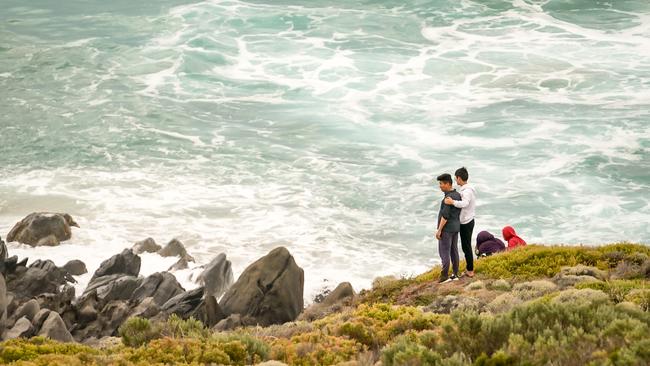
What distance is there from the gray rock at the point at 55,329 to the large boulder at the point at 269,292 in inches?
139

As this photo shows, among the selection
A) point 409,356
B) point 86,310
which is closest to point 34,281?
point 86,310

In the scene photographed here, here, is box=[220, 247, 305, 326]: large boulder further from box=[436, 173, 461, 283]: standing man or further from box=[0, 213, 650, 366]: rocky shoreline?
box=[436, 173, 461, 283]: standing man

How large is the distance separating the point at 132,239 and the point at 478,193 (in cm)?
1261

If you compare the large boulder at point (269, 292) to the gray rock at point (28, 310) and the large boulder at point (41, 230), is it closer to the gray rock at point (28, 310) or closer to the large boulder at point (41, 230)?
the gray rock at point (28, 310)

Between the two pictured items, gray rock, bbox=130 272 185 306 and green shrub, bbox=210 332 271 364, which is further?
gray rock, bbox=130 272 185 306

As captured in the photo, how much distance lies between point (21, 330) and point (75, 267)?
23.4ft

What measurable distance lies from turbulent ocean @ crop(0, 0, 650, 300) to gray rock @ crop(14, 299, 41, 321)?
5.13 metres

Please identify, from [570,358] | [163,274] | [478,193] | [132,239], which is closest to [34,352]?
[570,358]

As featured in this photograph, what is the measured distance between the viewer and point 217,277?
22.5 meters

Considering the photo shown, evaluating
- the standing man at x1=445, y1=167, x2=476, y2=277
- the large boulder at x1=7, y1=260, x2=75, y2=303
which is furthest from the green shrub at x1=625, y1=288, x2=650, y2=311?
the large boulder at x1=7, y1=260, x2=75, y2=303

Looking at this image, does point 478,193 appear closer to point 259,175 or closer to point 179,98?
point 259,175

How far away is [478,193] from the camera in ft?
104

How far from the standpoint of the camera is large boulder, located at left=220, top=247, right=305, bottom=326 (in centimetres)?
1827

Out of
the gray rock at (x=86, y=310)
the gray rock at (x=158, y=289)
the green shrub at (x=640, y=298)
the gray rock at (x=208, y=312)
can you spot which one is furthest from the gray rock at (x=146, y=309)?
the green shrub at (x=640, y=298)
